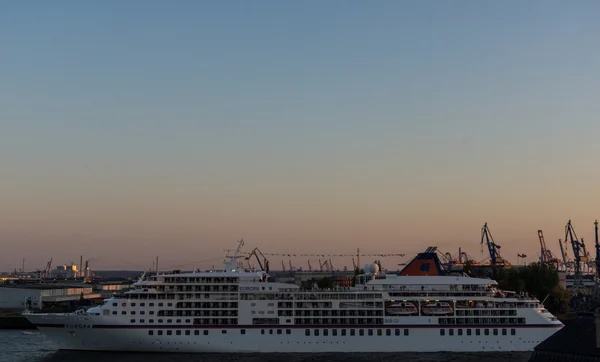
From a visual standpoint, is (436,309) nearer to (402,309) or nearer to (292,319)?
(402,309)

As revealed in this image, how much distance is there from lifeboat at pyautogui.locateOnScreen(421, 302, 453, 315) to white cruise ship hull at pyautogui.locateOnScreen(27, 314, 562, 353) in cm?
133

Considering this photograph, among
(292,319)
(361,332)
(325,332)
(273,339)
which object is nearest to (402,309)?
(361,332)

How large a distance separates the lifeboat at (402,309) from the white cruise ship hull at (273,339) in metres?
1.34

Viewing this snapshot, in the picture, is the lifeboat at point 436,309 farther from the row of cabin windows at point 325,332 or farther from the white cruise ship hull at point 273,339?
the row of cabin windows at point 325,332

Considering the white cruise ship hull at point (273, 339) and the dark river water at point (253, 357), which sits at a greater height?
the white cruise ship hull at point (273, 339)

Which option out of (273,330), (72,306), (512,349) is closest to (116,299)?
(273,330)

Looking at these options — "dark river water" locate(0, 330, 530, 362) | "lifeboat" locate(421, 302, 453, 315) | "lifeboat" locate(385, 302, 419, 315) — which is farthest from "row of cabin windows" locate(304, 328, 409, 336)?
"lifeboat" locate(421, 302, 453, 315)

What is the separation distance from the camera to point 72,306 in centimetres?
10544

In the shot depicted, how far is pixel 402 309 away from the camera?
57.8m

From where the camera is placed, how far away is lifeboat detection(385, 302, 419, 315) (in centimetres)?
5762

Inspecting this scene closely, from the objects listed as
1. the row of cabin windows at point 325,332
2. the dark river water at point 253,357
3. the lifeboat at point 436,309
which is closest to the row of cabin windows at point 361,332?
the row of cabin windows at point 325,332

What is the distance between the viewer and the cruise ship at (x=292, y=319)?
55.4 metres

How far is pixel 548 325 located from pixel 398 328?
14549mm

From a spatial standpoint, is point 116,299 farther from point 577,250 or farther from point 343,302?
point 577,250
